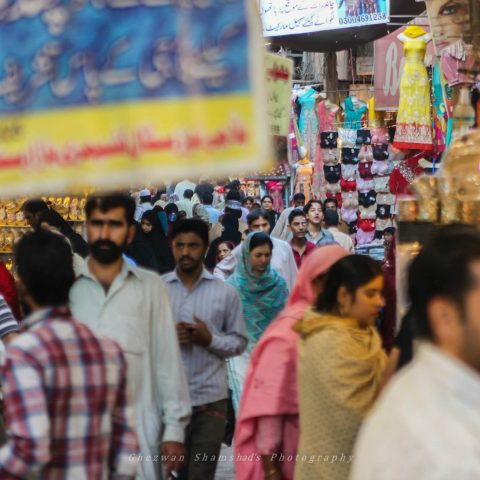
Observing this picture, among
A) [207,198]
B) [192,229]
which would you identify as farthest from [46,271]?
[207,198]

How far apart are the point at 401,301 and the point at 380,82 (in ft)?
25.9

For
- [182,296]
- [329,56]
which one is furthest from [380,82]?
[182,296]

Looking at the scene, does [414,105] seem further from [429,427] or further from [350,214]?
[429,427]

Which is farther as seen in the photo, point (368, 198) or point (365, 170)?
point (365, 170)

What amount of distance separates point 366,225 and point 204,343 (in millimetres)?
11648

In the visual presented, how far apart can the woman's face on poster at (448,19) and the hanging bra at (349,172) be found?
1128cm

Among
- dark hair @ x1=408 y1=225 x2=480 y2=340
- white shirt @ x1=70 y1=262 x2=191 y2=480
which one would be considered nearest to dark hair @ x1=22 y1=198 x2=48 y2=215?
white shirt @ x1=70 y1=262 x2=191 y2=480

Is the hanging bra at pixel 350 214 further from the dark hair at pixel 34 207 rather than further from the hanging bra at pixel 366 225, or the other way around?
the dark hair at pixel 34 207

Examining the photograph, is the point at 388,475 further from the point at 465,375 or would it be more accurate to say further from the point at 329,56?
the point at 329,56

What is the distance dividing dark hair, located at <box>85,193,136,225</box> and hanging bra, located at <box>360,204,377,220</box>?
12377 mm

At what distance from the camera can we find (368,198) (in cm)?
1673

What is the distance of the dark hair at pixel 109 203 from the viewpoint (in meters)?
4.47

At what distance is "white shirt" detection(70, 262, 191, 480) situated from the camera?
14.3ft

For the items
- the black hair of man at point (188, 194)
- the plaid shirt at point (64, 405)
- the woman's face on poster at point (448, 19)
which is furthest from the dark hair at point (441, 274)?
the black hair of man at point (188, 194)
